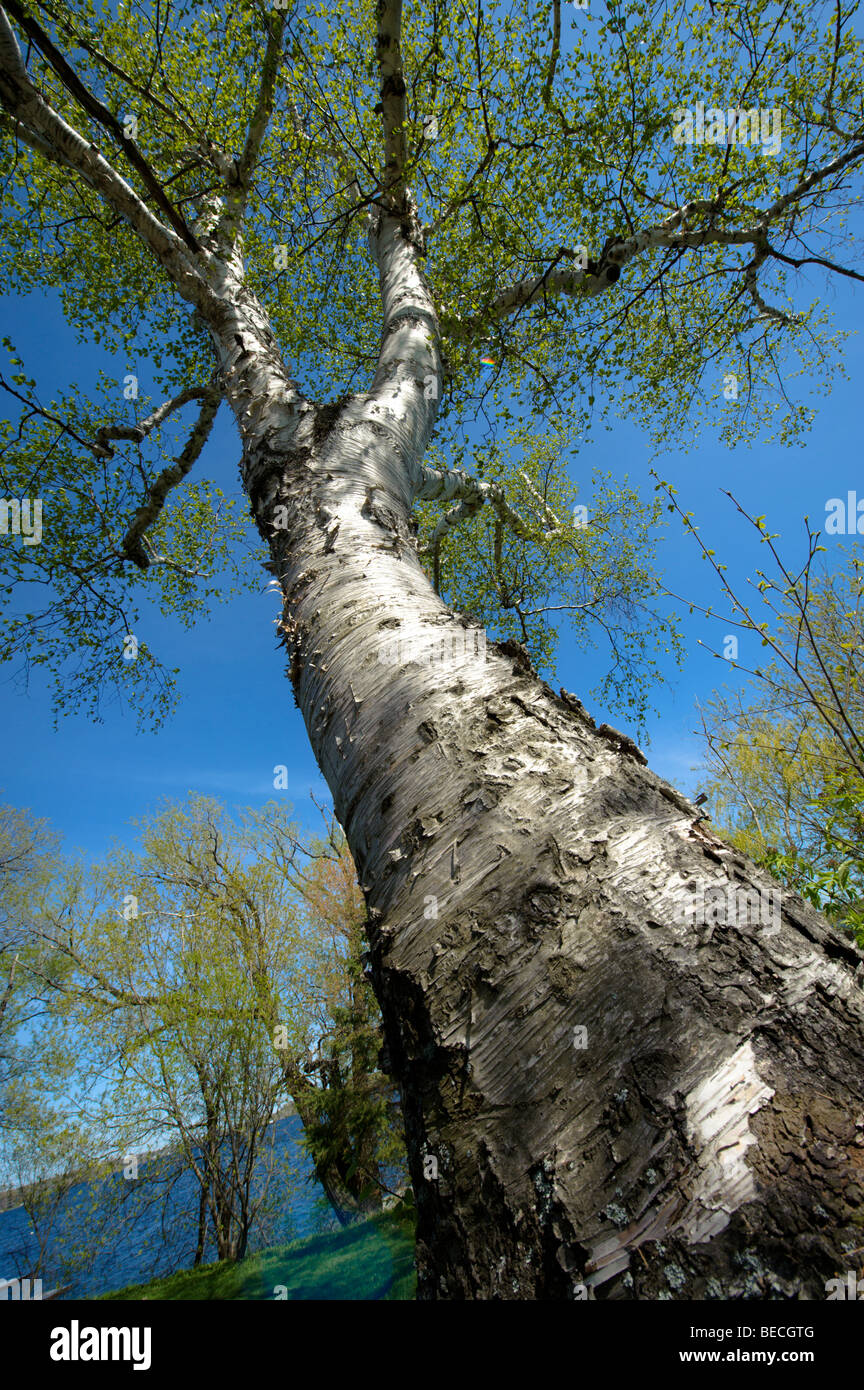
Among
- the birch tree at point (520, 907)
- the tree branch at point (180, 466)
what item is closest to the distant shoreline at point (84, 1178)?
the tree branch at point (180, 466)

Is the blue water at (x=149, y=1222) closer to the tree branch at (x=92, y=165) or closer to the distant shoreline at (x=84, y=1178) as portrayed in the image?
the distant shoreline at (x=84, y=1178)

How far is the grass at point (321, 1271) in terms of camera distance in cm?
766

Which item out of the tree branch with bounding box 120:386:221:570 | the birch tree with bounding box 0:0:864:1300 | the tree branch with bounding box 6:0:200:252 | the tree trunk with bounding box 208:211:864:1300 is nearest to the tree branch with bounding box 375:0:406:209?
the birch tree with bounding box 0:0:864:1300

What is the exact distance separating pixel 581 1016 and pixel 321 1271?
11.9 meters

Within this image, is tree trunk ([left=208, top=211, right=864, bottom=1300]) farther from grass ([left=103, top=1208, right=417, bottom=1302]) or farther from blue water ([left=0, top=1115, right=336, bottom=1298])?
blue water ([left=0, top=1115, right=336, bottom=1298])

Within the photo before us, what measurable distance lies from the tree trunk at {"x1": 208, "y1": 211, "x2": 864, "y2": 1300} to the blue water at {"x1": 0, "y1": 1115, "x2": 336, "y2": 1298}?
1244 cm

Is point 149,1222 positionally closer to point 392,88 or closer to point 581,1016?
point 581,1016

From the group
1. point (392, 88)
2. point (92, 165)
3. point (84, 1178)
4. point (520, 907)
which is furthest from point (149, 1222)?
point (392, 88)

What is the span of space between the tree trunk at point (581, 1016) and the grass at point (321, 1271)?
8.94 metres

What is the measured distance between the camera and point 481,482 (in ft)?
21.0

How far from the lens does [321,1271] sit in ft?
28.6

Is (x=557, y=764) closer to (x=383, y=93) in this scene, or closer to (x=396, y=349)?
(x=396, y=349)

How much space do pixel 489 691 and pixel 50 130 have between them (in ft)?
14.8
